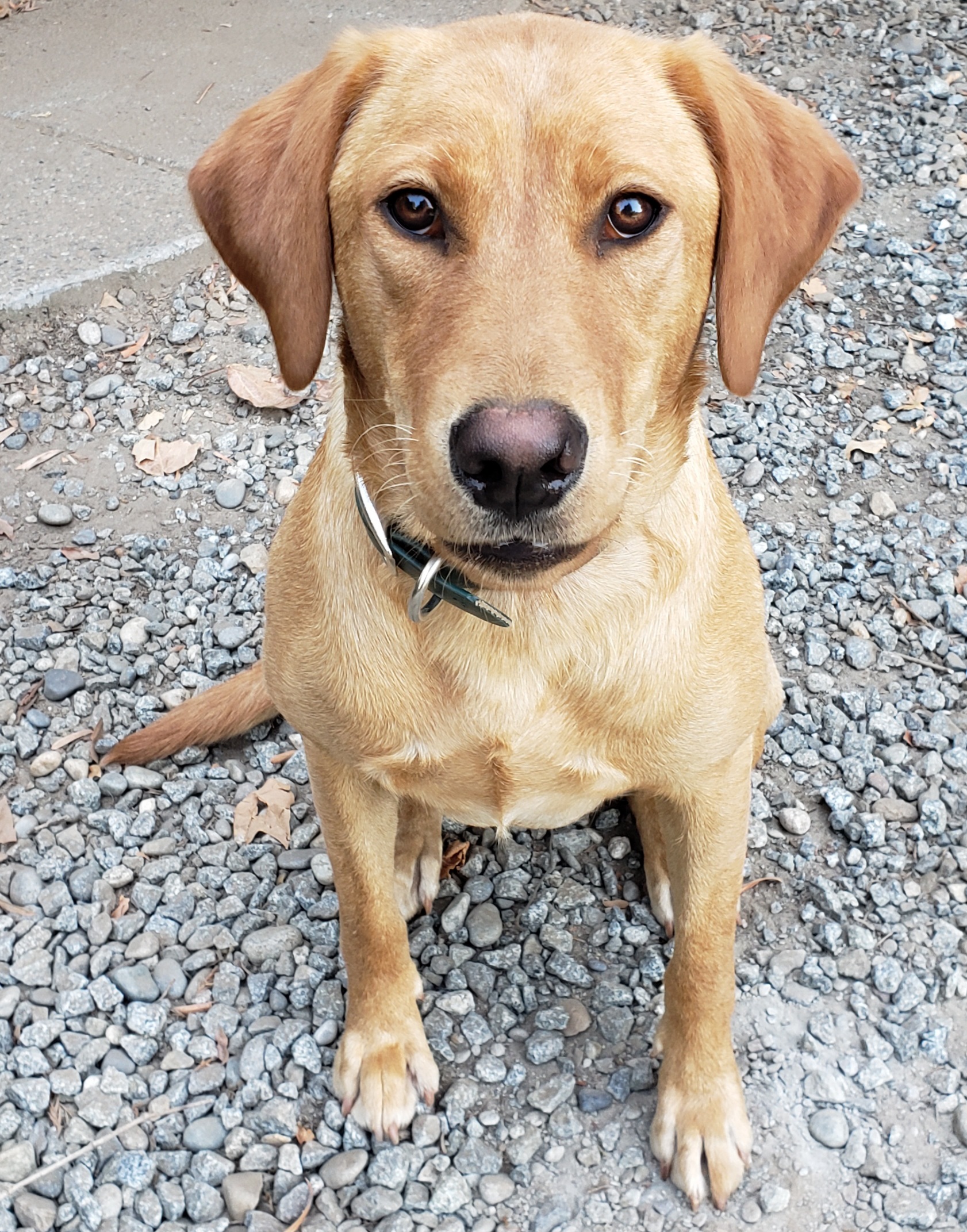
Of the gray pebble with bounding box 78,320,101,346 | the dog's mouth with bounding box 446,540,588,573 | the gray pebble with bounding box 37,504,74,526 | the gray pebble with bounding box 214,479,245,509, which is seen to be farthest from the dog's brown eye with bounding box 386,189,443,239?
the gray pebble with bounding box 78,320,101,346

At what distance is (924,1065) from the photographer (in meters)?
2.62

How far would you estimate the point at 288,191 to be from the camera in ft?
6.47

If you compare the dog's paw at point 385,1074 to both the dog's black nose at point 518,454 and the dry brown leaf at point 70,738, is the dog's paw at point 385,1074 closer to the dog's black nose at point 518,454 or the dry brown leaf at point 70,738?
the dry brown leaf at point 70,738

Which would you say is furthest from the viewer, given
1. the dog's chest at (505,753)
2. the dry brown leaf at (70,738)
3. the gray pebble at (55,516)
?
the gray pebble at (55,516)

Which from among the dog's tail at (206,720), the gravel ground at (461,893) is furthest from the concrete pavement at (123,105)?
the dog's tail at (206,720)

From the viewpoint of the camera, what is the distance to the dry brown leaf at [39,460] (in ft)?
13.7

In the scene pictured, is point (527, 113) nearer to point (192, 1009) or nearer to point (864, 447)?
point (192, 1009)

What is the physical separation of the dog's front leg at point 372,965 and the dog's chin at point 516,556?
0.71m

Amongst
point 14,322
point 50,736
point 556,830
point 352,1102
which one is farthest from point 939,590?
point 14,322

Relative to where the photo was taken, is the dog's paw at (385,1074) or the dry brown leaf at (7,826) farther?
the dry brown leaf at (7,826)

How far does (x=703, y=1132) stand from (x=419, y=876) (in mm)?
926

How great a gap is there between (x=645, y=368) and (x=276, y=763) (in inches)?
71.5

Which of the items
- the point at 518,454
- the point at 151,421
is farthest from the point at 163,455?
the point at 518,454

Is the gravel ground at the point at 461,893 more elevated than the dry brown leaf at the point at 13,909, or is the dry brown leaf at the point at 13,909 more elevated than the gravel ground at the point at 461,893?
the gravel ground at the point at 461,893
